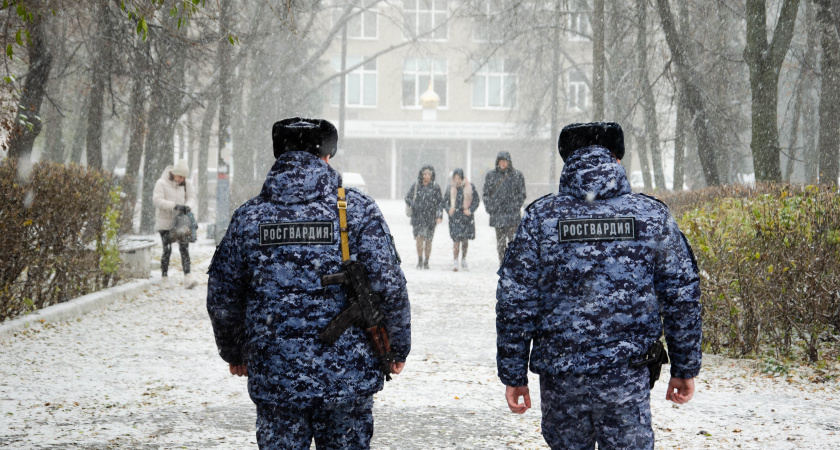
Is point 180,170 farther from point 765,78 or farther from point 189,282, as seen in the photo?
point 765,78

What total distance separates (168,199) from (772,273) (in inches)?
304

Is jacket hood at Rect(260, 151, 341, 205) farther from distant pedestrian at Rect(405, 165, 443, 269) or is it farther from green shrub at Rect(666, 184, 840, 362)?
distant pedestrian at Rect(405, 165, 443, 269)

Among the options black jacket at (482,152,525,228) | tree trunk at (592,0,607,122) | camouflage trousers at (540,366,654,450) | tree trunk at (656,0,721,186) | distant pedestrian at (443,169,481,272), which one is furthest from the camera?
tree trunk at (592,0,607,122)

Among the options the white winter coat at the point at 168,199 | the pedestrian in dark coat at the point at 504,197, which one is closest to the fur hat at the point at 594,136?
the white winter coat at the point at 168,199

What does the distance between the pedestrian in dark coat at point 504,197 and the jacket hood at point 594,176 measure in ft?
34.3

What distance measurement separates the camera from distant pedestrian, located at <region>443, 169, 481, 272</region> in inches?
571

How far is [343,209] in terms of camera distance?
2.98 metres

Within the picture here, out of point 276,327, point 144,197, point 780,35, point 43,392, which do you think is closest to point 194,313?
point 43,392

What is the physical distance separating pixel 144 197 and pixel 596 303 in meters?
18.5

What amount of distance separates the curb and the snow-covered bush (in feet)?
0.50

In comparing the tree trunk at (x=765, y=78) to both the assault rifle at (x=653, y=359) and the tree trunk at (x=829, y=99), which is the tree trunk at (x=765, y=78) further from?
the assault rifle at (x=653, y=359)

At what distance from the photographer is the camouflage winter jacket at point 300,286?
2889 millimetres

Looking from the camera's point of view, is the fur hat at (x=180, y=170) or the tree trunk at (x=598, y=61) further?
the tree trunk at (x=598, y=61)

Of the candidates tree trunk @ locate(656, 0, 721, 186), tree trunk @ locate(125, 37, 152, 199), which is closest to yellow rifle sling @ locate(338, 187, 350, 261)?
tree trunk @ locate(125, 37, 152, 199)
